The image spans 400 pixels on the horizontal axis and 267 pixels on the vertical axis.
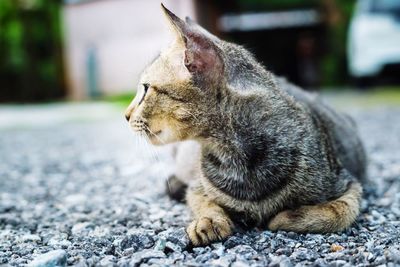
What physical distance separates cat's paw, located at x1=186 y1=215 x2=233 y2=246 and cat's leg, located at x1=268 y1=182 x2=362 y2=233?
28cm

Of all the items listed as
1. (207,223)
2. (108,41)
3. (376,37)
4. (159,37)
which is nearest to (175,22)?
(207,223)

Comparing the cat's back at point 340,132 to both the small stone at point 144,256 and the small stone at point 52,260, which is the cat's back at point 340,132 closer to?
the small stone at point 144,256

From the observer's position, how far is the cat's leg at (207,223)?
3.07 m

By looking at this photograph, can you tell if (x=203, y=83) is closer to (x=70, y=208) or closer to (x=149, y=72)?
(x=149, y=72)

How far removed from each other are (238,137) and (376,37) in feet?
34.8

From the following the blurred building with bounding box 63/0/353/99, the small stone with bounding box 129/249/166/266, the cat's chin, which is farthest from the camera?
the blurred building with bounding box 63/0/353/99

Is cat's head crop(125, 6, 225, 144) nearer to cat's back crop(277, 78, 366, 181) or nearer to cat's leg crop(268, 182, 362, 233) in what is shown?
cat's leg crop(268, 182, 362, 233)

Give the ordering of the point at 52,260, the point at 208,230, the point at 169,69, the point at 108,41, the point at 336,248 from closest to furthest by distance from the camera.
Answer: the point at 52,260, the point at 336,248, the point at 208,230, the point at 169,69, the point at 108,41

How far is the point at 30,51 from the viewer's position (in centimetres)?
2144

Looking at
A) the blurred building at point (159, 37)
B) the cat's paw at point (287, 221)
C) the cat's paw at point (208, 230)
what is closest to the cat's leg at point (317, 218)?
the cat's paw at point (287, 221)

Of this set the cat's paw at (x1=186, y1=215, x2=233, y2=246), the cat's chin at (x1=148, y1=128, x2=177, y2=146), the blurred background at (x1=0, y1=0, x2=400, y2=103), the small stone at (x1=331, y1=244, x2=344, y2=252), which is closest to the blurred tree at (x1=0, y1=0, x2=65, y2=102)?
the blurred background at (x1=0, y1=0, x2=400, y2=103)

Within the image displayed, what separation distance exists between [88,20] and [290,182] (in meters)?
16.7

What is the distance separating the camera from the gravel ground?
2.84 meters

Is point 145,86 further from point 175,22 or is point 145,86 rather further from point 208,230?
point 208,230
